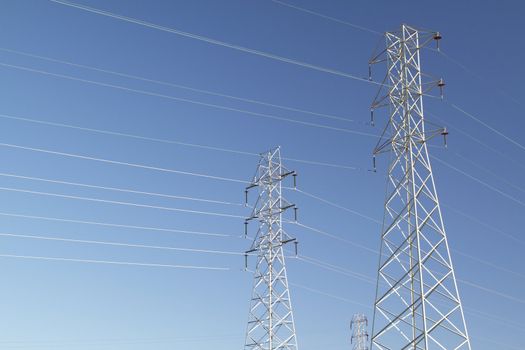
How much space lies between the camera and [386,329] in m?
26.7

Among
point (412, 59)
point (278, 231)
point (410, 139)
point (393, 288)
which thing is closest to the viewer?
point (393, 288)

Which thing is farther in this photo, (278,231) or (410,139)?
(278,231)

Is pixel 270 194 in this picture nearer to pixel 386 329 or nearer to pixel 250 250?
pixel 250 250

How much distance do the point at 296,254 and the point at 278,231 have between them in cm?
177

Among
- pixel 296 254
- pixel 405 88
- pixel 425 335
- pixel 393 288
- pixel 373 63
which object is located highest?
pixel 373 63

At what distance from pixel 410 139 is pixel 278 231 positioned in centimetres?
1495

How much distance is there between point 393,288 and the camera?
27.3 metres

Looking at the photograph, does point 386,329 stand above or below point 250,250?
below

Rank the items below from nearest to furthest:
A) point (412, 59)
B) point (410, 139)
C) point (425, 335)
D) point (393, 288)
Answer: point (425, 335) → point (393, 288) → point (410, 139) → point (412, 59)

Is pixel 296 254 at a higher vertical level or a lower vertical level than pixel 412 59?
lower

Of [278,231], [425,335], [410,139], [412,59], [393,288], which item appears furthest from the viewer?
[278,231]

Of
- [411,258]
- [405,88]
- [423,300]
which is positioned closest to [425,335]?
[423,300]

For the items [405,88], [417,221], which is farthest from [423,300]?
[405,88]

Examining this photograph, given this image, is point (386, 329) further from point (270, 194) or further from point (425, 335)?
point (270, 194)
